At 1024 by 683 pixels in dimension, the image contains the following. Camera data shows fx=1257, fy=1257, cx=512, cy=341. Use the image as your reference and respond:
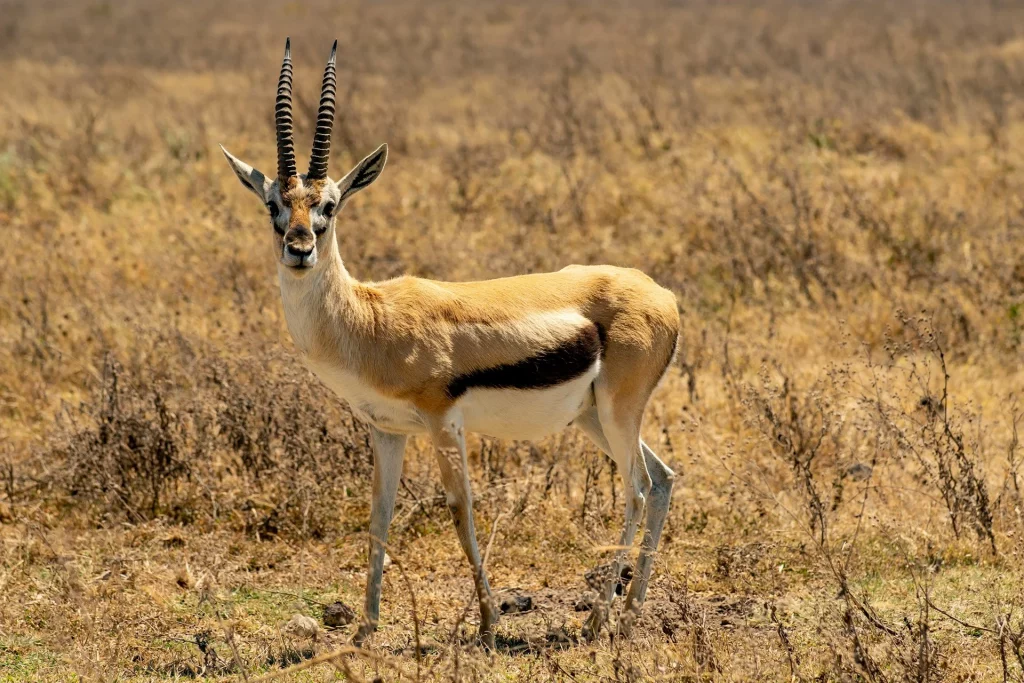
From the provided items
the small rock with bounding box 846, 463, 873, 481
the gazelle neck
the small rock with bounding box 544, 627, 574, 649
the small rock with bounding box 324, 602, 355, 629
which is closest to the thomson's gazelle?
the gazelle neck

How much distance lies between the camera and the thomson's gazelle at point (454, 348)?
5.82 m

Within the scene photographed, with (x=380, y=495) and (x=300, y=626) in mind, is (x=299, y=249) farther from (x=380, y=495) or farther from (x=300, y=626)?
(x=300, y=626)

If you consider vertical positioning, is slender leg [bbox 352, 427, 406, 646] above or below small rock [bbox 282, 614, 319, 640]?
above

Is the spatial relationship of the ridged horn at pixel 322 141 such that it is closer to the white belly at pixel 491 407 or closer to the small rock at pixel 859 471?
the white belly at pixel 491 407

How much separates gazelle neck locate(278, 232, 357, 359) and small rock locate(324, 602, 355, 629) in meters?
1.30

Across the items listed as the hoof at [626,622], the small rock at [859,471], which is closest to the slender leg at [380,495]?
the hoof at [626,622]

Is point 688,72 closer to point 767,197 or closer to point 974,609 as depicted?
point 767,197

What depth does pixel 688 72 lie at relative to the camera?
906 inches

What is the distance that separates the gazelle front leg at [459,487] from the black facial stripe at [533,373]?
16 centimetres

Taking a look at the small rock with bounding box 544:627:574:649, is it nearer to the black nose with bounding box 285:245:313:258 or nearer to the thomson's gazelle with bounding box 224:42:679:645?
the thomson's gazelle with bounding box 224:42:679:645

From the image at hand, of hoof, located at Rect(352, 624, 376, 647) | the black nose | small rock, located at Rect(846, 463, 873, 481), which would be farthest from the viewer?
small rock, located at Rect(846, 463, 873, 481)

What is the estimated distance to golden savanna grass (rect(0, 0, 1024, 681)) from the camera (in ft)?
19.2

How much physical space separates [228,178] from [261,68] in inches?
448

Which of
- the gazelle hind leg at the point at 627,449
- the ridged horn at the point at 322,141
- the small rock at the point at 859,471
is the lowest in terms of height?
the small rock at the point at 859,471
